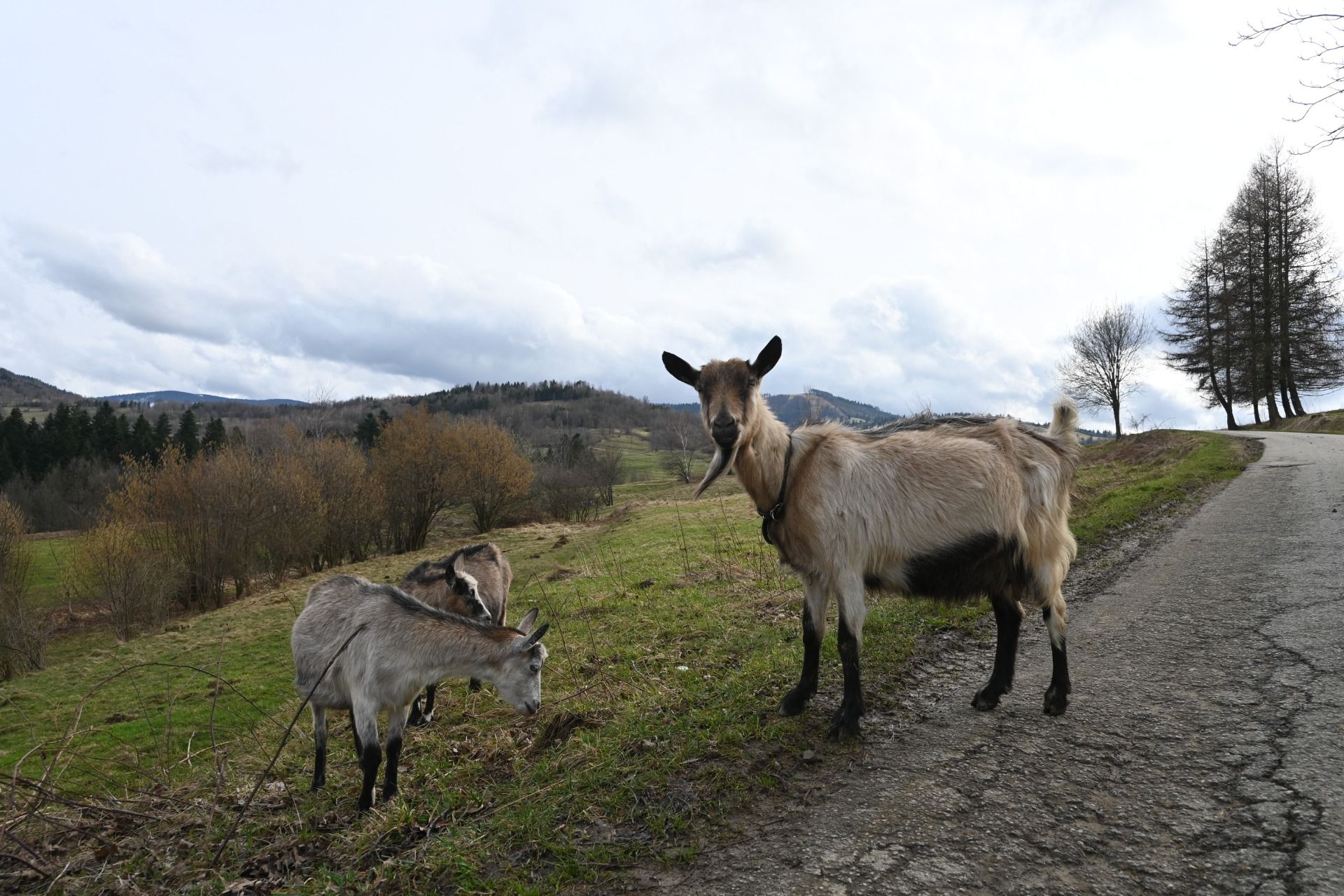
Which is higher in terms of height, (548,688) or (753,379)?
(753,379)

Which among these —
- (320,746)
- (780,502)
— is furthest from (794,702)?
(320,746)

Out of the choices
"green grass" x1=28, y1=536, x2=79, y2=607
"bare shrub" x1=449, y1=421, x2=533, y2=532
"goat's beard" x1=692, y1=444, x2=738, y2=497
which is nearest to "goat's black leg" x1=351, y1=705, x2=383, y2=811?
"goat's beard" x1=692, y1=444, x2=738, y2=497

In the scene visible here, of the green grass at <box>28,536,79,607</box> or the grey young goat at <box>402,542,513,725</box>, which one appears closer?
the grey young goat at <box>402,542,513,725</box>

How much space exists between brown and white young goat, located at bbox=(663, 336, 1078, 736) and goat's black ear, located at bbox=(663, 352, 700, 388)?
6cm

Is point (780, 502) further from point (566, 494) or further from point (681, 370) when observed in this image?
point (566, 494)

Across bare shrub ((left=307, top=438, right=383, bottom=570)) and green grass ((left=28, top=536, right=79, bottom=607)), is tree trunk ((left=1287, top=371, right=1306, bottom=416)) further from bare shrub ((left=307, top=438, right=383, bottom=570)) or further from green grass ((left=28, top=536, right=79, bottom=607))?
green grass ((left=28, top=536, right=79, bottom=607))

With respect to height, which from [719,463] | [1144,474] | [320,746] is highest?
[719,463]

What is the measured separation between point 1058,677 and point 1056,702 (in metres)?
0.19

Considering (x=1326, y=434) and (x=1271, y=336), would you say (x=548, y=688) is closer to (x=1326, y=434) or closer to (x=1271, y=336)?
(x=1326, y=434)

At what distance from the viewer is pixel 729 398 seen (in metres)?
4.92

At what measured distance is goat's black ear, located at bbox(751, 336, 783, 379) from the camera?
513cm

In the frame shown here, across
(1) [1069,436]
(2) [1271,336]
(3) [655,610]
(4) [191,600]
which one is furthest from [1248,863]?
(2) [1271,336]

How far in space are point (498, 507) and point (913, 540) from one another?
44216 millimetres

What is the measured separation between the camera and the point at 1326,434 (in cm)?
2647
